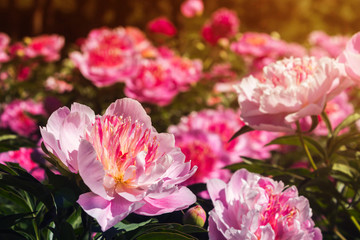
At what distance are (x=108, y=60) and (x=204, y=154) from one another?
57cm

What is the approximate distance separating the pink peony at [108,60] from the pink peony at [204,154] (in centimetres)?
42

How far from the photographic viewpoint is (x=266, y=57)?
82.7 inches

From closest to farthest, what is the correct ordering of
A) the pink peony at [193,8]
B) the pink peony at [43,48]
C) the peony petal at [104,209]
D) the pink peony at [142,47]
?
the peony petal at [104,209], the pink peony at [142,47], the pink peony at [43,48], the pink peony at [193,8]

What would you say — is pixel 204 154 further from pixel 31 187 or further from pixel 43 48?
pixel 43 48

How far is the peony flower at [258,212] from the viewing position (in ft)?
1.70

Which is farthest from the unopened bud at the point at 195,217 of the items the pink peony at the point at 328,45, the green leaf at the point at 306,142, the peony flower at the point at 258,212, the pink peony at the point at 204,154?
the pink peony at the point at 328,45

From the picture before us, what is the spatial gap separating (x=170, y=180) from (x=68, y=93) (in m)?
1.19

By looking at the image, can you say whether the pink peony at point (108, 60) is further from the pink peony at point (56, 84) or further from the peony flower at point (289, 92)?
the peony flower at point (289, 92)

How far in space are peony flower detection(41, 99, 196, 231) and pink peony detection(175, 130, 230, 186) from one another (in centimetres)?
48

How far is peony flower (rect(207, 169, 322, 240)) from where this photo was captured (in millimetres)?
519

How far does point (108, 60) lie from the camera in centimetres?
145

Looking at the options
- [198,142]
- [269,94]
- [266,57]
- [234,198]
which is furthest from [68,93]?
[234,198]

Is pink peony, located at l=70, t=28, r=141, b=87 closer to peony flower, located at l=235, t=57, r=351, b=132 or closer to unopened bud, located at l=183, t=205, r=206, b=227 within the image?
peony flower, located at l=235, t=57, r=351, b=132

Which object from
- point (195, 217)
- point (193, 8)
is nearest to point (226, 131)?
point (195, 217)
